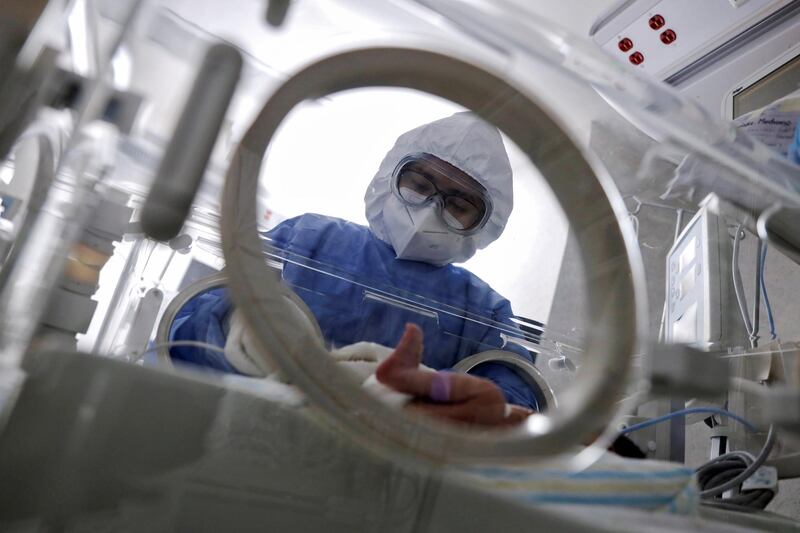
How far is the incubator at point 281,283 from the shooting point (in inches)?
17.0

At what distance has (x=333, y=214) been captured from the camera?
95 cm

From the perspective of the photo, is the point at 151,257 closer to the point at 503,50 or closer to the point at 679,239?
the point at 503,50

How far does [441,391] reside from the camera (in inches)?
20.5

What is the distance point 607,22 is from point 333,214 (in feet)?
4.76

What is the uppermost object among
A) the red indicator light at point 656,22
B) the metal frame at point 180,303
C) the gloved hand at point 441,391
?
the red indicator light at point 656,22

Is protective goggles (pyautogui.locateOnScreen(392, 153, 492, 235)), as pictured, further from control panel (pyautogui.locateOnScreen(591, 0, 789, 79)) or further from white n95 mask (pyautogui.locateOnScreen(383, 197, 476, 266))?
control panel (pyautogui.locateOnScreen(591, 0, 789, 79))

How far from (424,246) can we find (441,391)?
53cm

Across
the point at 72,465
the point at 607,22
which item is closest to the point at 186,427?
the point at 72,465

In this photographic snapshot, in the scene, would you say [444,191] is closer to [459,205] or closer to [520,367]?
[459,205]

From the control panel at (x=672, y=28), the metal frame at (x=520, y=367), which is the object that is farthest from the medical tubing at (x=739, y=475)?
the control panel at (x=672, y=28)

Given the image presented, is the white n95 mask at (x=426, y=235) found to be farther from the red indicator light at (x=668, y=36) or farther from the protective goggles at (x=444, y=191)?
the red indicator light at (x=668, y=36)

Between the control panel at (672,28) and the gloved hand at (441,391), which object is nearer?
the gloved hand at (441,391)

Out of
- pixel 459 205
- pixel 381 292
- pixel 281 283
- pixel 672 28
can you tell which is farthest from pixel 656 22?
pixel 281 283

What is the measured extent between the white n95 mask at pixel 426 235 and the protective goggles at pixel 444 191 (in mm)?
12
